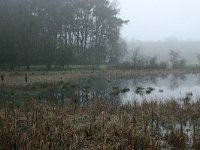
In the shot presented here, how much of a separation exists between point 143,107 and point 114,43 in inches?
1946

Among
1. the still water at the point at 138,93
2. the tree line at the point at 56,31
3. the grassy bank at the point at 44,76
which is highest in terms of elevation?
the tree line at the point at 56,31

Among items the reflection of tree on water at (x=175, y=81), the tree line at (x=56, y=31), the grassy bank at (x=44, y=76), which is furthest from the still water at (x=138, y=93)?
the tree line at (x=56, y=31)

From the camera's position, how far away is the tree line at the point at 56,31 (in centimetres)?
4428

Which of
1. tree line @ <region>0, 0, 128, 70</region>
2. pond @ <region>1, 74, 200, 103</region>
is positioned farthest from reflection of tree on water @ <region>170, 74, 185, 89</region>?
tree line @ <region>0, 0, 128, 70</region>

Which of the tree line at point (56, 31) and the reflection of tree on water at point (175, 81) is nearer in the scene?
the reflection of tree on water at point (175, 81)

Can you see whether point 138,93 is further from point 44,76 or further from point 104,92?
point 44,76

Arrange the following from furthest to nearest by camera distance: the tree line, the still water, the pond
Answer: the tree line, the still water, the pond

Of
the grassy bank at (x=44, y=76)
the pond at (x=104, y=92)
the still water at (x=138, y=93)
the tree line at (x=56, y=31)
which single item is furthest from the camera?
the tree line at (x=56, y=31)

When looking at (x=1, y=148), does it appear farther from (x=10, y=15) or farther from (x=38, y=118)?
A: (x=10, y=15)

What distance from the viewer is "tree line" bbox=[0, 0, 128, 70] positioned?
4428cm

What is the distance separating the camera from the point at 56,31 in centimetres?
5500

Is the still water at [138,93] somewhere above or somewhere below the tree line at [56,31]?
below

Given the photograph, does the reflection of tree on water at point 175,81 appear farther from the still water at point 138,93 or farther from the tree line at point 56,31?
the tree line at point 56,31

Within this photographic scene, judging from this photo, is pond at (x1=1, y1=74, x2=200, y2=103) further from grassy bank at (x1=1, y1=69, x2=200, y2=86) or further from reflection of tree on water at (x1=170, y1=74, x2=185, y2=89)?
grassy bank at (x1=1, y1=69, x2=200, y2=86)
